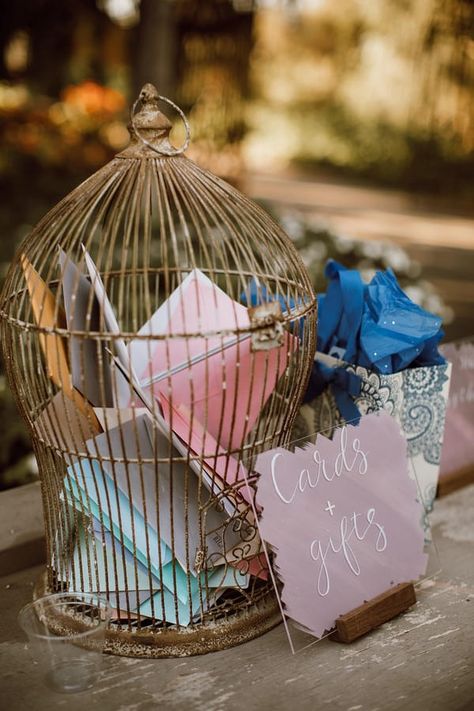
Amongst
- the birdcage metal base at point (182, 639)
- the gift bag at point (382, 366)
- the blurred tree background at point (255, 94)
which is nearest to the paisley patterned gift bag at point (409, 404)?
the gift bag at point (382, 366)

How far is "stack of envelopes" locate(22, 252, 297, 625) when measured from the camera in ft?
4.78

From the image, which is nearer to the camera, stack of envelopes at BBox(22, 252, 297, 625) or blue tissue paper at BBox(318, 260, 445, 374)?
stack of envelopes at BBox(22, 252, 297, 625)

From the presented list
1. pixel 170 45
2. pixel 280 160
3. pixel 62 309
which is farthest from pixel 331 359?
pixel 280 160

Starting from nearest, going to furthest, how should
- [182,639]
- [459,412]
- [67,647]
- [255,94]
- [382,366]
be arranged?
1. [67,647]
2. [182,639]
3. [382,366]
4. [459,412]
5. [255,94]

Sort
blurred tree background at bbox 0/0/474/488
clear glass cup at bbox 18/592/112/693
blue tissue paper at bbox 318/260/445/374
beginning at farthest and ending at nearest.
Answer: blurred tree background at bbox 0/0/474/488
blue tissue paper at bbox 318/260/445/374
clear glass cup at bbox 18/592/112/693

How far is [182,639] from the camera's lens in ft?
4.91

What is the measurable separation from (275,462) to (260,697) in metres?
0.38

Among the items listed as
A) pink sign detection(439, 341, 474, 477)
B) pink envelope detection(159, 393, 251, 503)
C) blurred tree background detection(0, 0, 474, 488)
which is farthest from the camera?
blurred tree background detection(0, 0, 474, 488)

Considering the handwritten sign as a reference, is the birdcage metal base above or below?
below

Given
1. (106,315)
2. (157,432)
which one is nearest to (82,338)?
(106,315)

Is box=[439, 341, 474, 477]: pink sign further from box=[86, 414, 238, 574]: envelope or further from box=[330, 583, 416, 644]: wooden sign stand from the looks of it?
box=[86, 414, 238, 574]: envelope

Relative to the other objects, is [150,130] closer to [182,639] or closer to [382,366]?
[382,366]

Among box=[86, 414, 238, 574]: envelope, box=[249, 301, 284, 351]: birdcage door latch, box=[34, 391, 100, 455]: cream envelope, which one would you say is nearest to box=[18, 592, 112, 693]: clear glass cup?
box=[86, 414, 238, 574]: envelope

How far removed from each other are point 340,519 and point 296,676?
0.90ft
